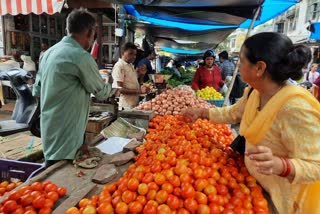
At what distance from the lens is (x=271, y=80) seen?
1.55 metres

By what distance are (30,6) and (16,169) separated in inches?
91.3

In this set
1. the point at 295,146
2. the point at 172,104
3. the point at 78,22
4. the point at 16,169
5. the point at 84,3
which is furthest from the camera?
the point at 84,3

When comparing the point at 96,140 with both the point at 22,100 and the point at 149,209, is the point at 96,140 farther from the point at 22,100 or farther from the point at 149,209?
the point at 22,100

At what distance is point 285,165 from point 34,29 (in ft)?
34.1

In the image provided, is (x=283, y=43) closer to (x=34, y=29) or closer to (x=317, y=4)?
(x=34, y=29)

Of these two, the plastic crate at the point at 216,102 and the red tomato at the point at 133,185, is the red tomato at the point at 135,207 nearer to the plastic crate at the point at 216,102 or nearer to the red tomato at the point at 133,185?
the red tomato at the point at 133,185

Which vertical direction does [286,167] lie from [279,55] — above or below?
below

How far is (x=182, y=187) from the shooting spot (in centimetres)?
159

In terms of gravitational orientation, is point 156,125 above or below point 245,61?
below

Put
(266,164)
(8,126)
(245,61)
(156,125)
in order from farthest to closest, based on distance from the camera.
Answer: (8,126) → (156,125) → (245,61) → (266,164)

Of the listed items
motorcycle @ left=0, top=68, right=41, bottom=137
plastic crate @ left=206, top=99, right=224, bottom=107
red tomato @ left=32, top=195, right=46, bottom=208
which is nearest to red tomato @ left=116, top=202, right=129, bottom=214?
red tomato @ left=32, top=195, right=46, bottom=208

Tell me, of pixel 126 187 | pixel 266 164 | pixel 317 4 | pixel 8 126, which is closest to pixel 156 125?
pixel 126 187

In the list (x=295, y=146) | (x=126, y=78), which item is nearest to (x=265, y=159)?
(x=295, y=146)

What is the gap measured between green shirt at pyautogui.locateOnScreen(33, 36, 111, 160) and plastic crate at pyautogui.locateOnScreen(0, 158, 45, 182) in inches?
15.7
